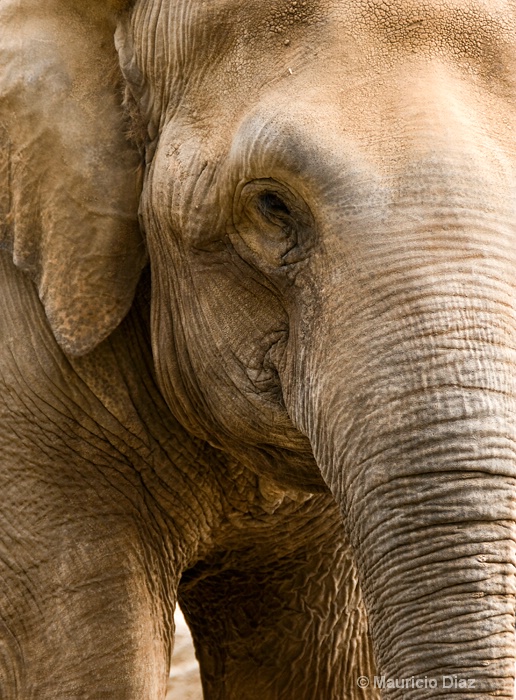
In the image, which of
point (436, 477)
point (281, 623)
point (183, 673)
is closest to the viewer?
point (436, 477)

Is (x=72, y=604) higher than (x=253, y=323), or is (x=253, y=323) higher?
(x=253, y=323)

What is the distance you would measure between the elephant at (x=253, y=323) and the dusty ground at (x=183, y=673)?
224cm

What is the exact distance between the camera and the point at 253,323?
4105 mm

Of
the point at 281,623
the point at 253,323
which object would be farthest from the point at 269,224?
the point at 281,623

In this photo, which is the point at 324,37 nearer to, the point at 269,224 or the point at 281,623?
the point at 269,224

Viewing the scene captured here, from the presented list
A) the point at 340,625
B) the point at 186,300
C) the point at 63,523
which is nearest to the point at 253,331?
the point at 186,300

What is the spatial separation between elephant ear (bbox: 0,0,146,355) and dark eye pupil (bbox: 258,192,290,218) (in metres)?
0.45

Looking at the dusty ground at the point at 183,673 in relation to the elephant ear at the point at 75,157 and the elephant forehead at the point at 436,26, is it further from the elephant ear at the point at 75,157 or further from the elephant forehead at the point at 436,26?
the elephant forehead at the point at 436,26

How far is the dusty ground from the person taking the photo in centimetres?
741

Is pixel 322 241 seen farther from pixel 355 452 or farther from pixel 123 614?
→ pixel 123 614

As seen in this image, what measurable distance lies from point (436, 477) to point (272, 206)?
726 mm

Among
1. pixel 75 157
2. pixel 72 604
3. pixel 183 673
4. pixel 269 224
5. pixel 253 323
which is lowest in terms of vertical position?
pixel 72 604

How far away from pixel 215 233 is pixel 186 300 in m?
0.21

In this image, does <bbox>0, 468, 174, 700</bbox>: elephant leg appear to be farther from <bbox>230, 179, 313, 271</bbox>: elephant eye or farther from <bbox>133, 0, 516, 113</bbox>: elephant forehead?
<bbox>133, 0, 516, 113</bbox>: elephant forehead
